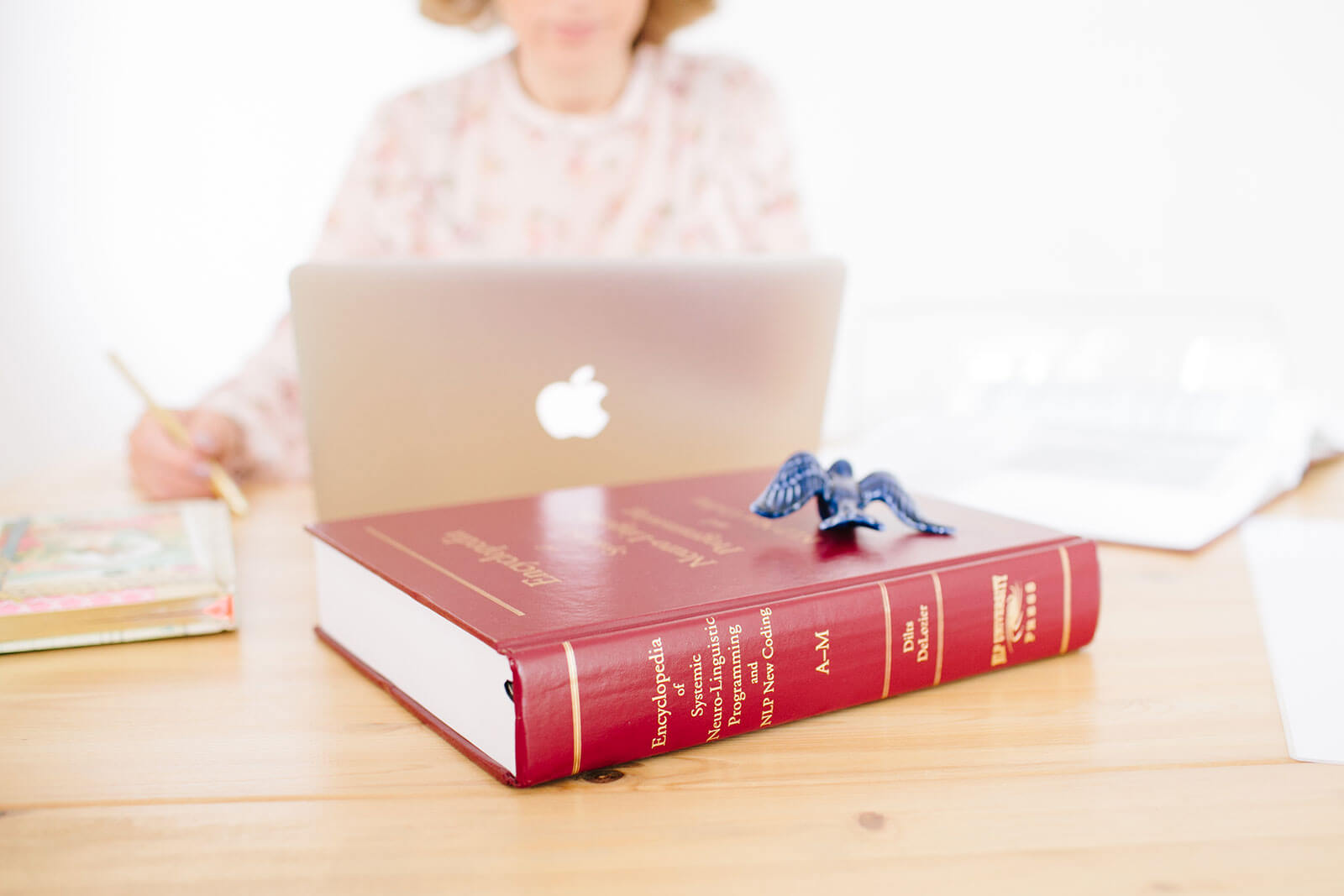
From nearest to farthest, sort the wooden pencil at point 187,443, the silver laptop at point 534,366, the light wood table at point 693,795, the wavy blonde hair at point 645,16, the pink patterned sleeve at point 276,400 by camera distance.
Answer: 1. the light wood table at point 693,795
2. the silver laptop at point 534,366
3. the wooden pencil at point 187,443
4. the pink patterned sleeve at point 276,400
5. the wavy blonde hair at point 645,16

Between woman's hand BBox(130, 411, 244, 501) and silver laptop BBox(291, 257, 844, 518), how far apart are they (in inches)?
14.6

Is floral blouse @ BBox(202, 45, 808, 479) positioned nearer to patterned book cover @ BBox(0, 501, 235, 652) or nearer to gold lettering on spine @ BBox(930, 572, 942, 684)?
patterned book cover @ BBox(0, 501, 235, 652)

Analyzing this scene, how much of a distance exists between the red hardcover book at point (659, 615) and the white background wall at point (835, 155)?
6.45 feet

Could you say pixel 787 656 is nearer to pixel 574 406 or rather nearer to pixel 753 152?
pixel 574 406

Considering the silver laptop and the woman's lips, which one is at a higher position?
the woman's lips

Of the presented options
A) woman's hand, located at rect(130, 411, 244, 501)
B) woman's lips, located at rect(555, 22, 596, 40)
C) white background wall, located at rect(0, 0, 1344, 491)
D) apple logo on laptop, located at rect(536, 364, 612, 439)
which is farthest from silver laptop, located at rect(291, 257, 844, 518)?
white background wall, located at rect(0, 0, 1344, 491)

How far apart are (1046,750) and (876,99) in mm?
2339

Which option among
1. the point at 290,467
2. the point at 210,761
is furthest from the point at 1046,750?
the point at 290,467

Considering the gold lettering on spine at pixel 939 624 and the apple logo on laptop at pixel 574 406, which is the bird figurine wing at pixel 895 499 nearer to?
the gold lettering on spine at pixel 939 624

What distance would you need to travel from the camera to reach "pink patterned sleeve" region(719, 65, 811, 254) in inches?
73.5

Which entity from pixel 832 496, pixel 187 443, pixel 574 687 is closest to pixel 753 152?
pixel 187 443

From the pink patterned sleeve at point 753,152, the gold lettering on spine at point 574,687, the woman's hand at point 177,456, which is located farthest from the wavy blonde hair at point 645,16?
the gold lettering on spine at point 574,687

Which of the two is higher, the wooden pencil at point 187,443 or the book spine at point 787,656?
the book spine at point 787,656

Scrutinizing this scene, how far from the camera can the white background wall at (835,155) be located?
2352 mm
